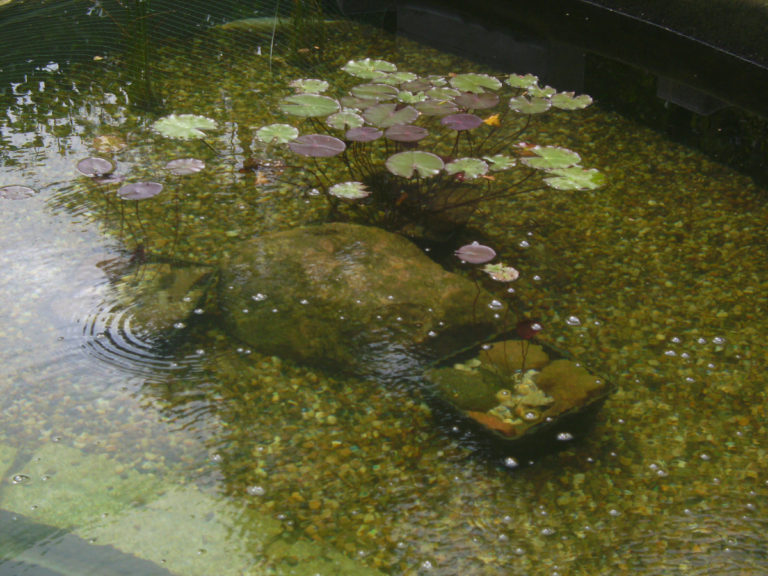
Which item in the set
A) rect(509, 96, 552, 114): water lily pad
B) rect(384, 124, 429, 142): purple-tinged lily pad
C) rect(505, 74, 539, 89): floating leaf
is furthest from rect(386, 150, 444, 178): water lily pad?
rect(505, 74, 539, 89): floating leaf

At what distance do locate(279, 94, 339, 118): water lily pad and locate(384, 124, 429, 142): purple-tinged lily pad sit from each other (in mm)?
290

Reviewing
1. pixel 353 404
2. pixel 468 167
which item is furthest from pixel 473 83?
pixel 353 404

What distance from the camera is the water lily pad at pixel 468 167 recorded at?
274 centimetres

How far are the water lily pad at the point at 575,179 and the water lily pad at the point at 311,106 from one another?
90 cm

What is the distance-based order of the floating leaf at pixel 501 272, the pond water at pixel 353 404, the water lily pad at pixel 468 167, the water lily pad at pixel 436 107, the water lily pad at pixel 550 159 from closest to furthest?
1. the pond water at pixel 353 404
2. the floating leaf at pixel 501 272
3. the water lily pad at pixel 468 167
4. the water lily pad at pixel 550 159
5. the water lily pad at pixel 436 107

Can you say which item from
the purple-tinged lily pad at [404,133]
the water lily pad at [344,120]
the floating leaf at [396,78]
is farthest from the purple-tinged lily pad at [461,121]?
the floating leaf at [396,78]

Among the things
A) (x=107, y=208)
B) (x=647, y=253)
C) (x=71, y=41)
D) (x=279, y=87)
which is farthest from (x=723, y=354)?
(x=71, y=41)

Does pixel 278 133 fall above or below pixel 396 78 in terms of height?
below

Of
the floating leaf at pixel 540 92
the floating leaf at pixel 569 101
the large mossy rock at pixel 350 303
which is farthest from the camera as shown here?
the floating leaf at pixel 540 92

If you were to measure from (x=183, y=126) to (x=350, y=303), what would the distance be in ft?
3.79

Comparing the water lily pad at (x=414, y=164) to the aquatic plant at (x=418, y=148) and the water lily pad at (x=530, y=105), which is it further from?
the water lily pad at (x=530, y=105)

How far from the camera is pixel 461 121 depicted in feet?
9.52

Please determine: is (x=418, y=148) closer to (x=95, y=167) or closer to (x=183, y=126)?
(x=183, y=126)

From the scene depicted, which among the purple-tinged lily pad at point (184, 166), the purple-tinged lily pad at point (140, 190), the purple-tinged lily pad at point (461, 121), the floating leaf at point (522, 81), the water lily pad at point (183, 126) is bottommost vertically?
the purple-tinged lily pad at point (140, 190)
